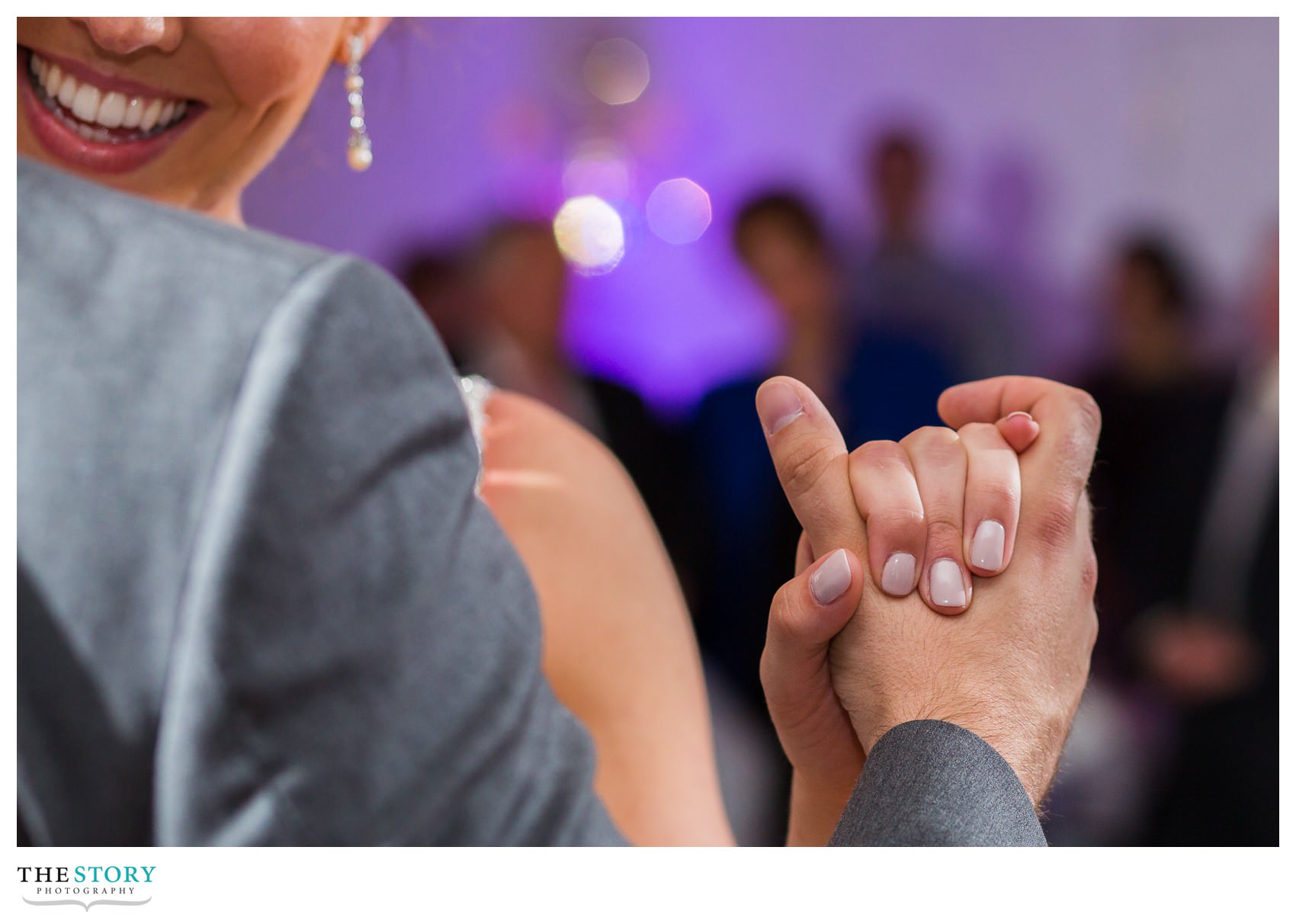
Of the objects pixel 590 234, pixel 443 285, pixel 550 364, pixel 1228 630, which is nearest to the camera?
pixel 1228 630

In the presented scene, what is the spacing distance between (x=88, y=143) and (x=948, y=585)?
1.70 ft

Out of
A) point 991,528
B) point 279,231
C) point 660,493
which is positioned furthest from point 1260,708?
point 279,231

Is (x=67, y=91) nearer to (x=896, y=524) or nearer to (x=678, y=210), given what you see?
(x=896, y=524)

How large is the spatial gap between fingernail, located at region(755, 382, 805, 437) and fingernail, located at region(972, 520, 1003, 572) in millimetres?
110

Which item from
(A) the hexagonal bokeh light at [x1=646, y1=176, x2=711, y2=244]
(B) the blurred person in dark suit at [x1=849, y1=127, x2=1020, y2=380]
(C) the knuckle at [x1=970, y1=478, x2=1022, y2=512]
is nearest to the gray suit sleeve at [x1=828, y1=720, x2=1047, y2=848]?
(C) the knuckle at [x1=970, y1=478, x2=1022, y2=512]

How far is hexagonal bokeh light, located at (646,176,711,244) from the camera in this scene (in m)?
2.27

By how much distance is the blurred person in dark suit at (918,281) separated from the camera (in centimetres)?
185

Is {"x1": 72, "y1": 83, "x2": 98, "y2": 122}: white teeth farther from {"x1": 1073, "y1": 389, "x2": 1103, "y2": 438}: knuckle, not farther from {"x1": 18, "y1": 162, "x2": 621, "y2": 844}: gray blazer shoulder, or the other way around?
{"x1": 1073, "y1": 389, "x2": 1103, "y2": 438}: knuckle

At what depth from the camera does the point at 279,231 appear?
0.76m

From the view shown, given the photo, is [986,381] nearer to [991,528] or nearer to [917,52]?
[991,528]

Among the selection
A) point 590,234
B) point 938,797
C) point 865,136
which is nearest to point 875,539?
point 938,797

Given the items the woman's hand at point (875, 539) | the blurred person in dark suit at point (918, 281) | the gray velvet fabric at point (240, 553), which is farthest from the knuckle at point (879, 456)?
the blurred person in dark suit at point (918, 281)

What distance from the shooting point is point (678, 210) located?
2.33 m

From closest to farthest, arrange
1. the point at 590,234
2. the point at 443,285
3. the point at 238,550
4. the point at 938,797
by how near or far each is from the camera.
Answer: the point at 238,550 → the point at 938,797 → the point at 443,285 → the point at 590,234
